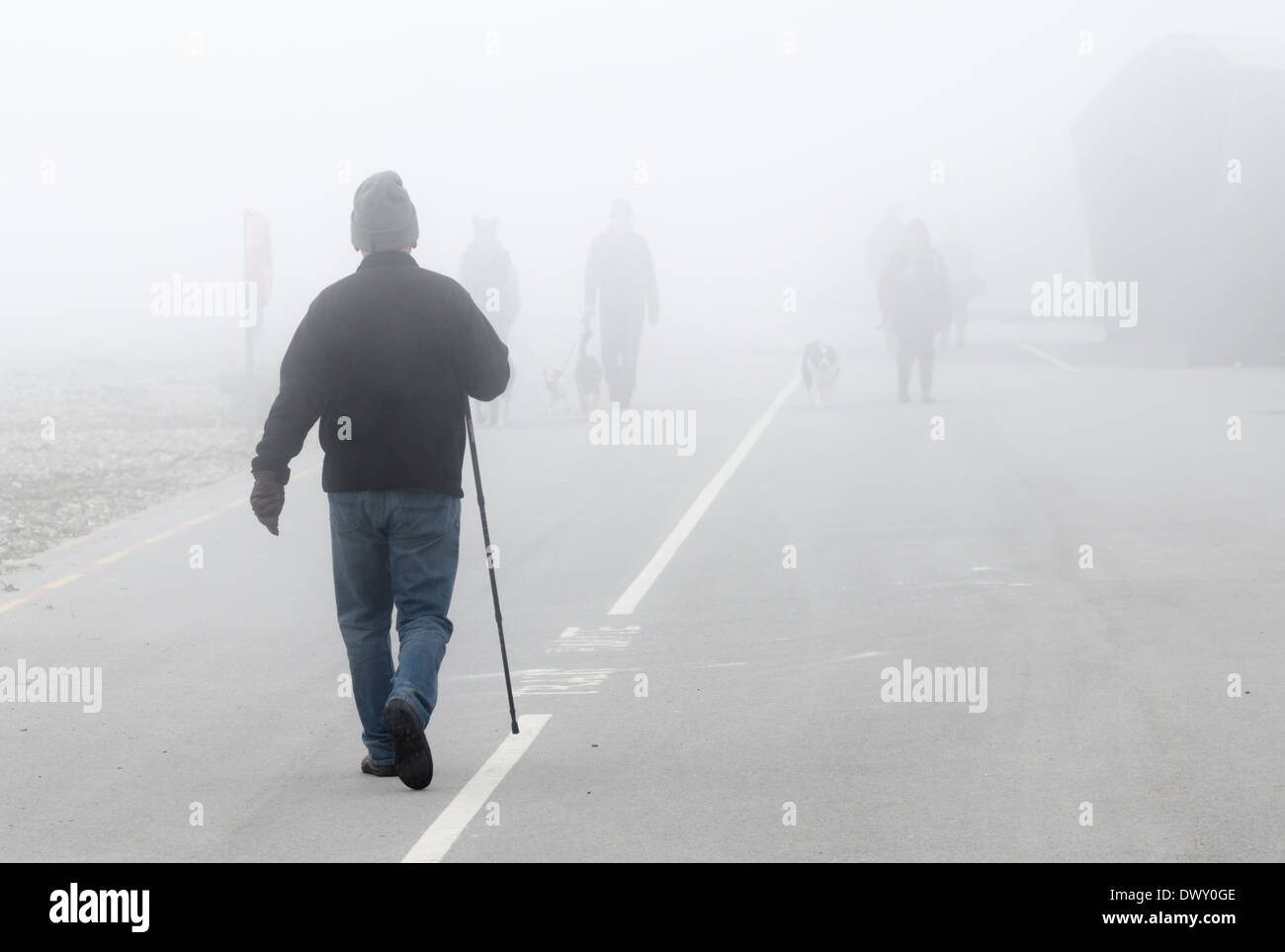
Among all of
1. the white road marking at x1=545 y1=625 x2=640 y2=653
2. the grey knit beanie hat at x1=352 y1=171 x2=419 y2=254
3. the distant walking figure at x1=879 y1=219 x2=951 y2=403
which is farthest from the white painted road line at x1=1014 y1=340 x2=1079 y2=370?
the grey knit beanie hat at x1=352 y1=171 x2=419 y2=254

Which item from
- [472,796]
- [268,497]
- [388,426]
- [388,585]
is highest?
[388,426]

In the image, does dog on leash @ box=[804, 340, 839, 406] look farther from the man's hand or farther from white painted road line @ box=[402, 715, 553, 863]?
the man's hand

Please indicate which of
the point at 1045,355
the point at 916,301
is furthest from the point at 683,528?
the point at 1045,355

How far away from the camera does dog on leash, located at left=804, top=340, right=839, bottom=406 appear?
24.4m

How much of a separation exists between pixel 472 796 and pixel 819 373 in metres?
18.1

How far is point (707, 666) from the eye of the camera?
889cm

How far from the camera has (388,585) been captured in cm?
697

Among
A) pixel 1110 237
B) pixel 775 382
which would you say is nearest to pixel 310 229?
pixel 1110 237

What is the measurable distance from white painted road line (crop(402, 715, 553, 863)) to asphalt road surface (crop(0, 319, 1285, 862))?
2 cm

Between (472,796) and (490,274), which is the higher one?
(490,274)

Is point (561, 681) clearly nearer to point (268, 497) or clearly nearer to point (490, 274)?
point (268, 497)

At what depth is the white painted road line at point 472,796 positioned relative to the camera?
5977 millimetres

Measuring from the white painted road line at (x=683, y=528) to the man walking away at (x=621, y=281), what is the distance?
2167 millimetres

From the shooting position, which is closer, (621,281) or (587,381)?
(621,281)
